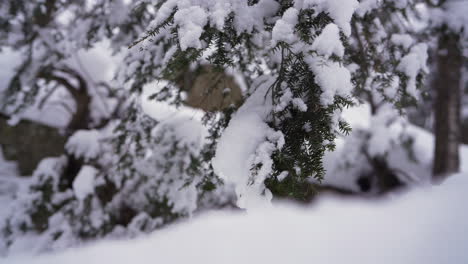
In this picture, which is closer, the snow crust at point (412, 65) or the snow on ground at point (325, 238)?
the snow on ground at point (325, 238)

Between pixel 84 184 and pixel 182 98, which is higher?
pixel 182 98

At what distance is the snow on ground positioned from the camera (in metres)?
1.42

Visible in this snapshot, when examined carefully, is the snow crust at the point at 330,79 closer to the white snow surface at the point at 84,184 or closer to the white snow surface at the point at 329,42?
the white snow surface at the point at 329,42

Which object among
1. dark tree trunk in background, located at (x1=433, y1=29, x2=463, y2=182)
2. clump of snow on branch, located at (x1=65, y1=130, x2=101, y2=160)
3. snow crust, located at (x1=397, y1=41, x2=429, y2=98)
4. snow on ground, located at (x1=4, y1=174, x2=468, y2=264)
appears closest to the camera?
snow on ground, located at (x1=4, y1=174, x2=468, y2=264)

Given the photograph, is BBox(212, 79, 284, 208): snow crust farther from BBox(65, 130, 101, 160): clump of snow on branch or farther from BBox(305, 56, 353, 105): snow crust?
BBox(65, 130, 101, 160): clump of snow on branch

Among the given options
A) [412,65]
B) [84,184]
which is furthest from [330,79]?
[84,184]

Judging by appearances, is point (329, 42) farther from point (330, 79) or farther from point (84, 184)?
point (84, 184)

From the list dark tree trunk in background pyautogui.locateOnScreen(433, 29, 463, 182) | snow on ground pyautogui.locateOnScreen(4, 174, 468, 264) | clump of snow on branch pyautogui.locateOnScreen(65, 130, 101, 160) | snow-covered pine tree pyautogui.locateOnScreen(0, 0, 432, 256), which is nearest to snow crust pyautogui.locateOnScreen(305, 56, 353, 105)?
snow-covered pine tree pyautogui.locateOnScreen(0, 0, 432, 256)

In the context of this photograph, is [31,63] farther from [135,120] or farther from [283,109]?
[283,109]

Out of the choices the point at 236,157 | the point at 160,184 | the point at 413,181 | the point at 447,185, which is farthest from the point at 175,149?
the point at 413,181

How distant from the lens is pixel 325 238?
1.58m

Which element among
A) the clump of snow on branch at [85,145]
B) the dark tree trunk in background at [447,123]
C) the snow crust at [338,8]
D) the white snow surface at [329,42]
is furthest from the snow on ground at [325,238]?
the dark tree trunk in background at [447,123]

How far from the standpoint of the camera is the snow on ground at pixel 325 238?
142cm

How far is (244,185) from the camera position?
1123 millimetres
